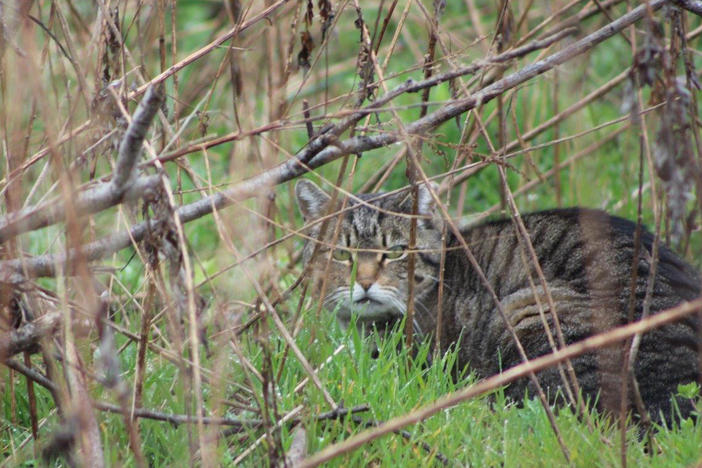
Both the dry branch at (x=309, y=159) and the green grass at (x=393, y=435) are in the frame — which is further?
the green grass at (x=393, y=435)

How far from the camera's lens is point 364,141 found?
7.16ft

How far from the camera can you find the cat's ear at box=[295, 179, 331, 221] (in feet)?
13.2

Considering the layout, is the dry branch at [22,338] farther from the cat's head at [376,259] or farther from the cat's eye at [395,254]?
the cat's eye at [395,254]

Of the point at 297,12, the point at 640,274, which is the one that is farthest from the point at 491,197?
the point at 297,12

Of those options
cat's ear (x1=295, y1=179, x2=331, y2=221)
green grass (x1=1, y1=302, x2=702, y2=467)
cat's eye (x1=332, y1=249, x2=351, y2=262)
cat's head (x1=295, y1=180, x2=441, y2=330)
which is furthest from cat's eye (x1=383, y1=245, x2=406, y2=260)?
green grass (x1=1, y1=302, x2=702, y2=467)

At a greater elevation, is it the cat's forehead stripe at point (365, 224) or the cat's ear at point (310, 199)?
the cat's ear at point (310, 199)

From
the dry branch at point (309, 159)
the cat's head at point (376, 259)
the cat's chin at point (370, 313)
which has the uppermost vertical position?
the dry branch at point (309, 159)

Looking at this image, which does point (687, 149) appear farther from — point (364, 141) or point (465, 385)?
point (465, 385)

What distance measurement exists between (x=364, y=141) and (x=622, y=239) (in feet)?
5.43

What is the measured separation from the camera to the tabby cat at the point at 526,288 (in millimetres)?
3098

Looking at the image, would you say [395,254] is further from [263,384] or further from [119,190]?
[119,190]

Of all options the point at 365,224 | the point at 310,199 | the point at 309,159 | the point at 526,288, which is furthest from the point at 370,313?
the point at 309,159

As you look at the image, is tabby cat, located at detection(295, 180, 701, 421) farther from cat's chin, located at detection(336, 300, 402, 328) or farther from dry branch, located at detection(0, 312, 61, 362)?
dry branch, located at detection(0, 312, 61, 362)

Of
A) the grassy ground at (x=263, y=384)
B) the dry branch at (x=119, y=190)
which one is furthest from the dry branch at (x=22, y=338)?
the dry branch at (x=119, y=190)
